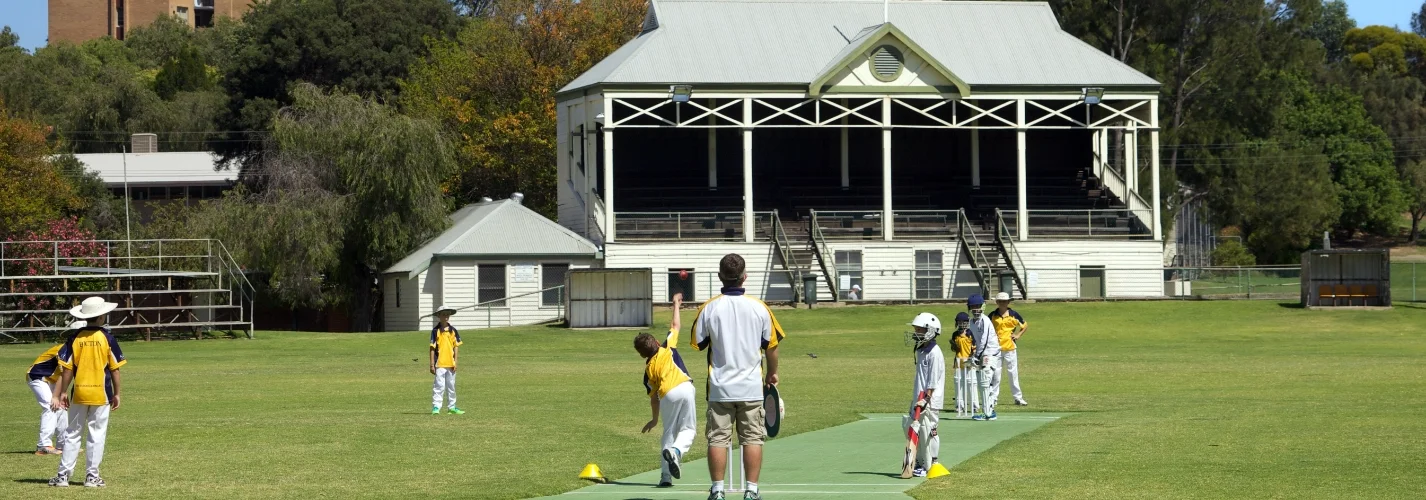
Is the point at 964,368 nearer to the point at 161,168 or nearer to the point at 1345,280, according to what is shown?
the point at 1345,280

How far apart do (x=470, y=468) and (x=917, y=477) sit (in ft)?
14.0

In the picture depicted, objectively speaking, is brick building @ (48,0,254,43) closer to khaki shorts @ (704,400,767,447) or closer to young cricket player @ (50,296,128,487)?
young cricket player @ (50,296,128,487)

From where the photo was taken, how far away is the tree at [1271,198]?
82.4 metres

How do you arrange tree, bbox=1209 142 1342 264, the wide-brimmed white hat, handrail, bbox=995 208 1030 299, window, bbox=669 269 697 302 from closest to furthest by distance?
the wide-brimmed white hat
handrail, bbox=995 208 1030 299
window, bbox=669 269 697 302
tree, bbox=1209 142 1342 264

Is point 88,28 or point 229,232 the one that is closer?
point 229,232

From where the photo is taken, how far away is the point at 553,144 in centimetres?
6981

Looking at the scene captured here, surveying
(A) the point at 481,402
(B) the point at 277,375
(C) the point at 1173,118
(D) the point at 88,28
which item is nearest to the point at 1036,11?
(C) the point at 1173,118

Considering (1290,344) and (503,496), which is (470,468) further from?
(1290,344)

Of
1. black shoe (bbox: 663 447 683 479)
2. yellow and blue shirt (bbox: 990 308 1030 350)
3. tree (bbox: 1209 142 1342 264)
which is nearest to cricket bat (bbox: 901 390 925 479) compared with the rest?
black shoe (bbox: 663 447 683 479)

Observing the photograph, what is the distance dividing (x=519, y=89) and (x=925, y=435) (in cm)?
5694

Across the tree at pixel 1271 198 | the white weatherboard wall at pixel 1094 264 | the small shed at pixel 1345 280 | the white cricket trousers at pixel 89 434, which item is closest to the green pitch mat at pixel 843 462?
the white cricket trousers at pixel 89 434

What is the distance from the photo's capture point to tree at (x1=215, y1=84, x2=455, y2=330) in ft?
176

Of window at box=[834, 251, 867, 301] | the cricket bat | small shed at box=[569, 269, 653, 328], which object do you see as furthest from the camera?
window at box=[834, 251, 867, 301]

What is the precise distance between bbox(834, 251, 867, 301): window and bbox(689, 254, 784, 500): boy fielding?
39.6 m
